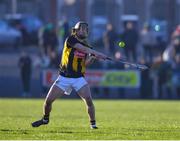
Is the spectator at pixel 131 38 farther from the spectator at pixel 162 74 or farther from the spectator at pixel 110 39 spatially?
the spectator at pixel 162 74

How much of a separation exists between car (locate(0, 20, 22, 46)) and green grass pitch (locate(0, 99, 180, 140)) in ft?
54.0

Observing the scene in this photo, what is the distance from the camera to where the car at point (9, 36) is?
42156 millimetres

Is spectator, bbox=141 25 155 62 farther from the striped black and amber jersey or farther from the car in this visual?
the striped black and amber jersey

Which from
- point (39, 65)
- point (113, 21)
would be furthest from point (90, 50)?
point (113, 21)

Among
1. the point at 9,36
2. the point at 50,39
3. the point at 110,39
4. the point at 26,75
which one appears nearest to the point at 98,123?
the point at 26,75

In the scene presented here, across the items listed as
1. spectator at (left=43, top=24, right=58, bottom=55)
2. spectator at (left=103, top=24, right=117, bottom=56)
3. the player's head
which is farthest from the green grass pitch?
spectator at (left=103, top=24, right=117, bottom=56)

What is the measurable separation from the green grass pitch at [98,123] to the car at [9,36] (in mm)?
16468

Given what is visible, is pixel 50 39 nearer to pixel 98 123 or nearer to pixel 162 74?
pixel 162 74

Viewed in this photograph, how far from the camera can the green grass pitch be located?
569 inches

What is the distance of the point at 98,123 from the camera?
17.7 meters

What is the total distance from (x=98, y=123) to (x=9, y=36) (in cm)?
2529

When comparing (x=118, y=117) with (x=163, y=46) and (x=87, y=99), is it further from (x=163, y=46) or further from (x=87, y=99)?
(x=163, y=46)

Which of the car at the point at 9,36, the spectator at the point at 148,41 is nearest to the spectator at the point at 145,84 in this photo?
the spectator at the point at 148,41

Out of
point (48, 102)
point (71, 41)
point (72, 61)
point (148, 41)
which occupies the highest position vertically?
point (71, 41)
